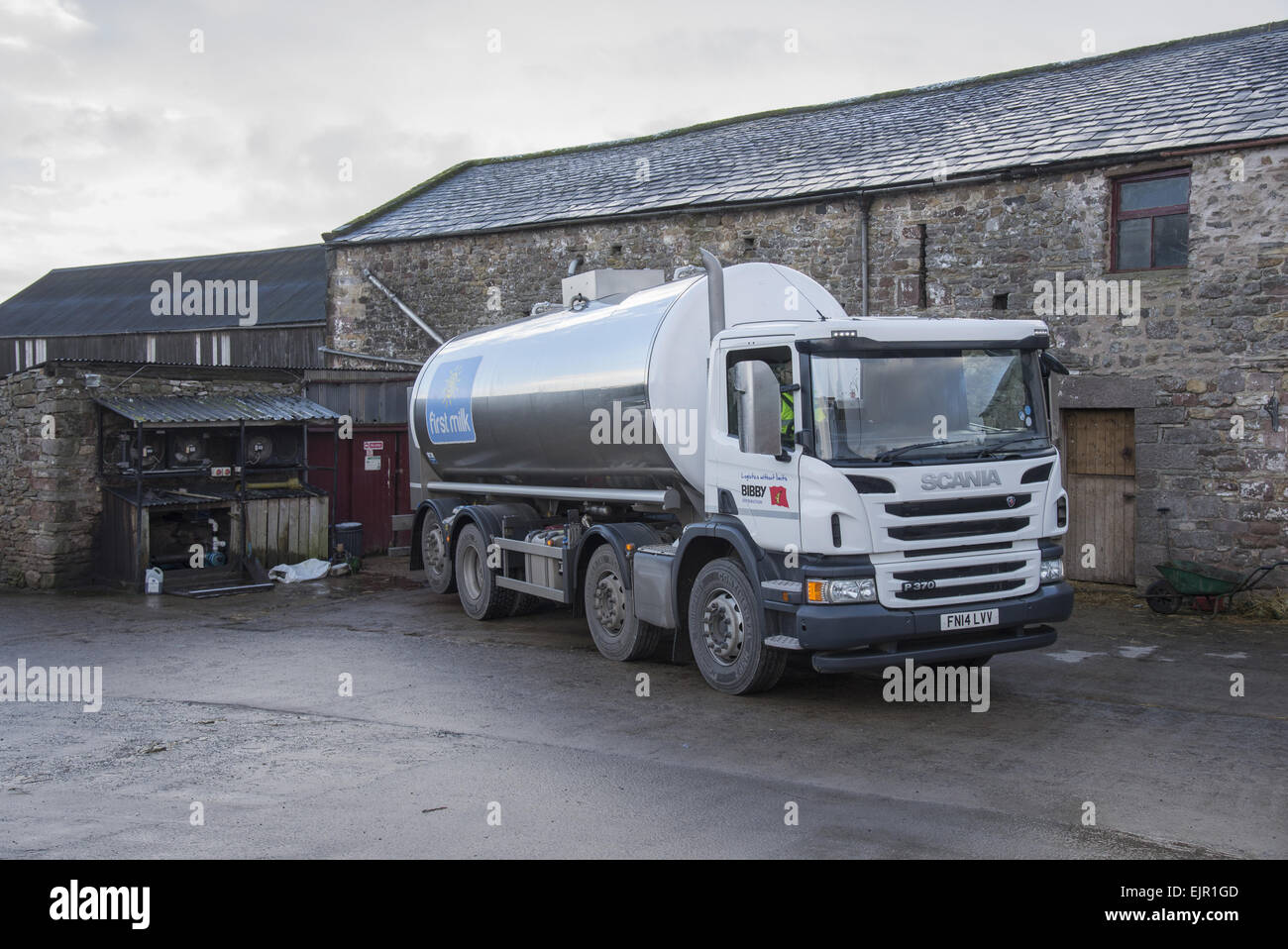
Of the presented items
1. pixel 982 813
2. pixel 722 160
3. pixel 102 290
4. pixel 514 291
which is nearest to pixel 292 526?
pixel 514 291

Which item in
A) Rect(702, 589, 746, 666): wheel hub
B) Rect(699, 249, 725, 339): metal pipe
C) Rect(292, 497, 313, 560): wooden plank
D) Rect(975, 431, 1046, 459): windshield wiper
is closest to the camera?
Rect(975, 431, 1046, 459): windshield wiper

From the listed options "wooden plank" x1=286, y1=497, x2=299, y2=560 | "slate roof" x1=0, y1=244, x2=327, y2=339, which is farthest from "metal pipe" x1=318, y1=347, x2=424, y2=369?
"slate roof" x1=0, y1=244, x2=327, y2=339

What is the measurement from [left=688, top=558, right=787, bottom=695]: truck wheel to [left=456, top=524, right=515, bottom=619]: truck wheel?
4063mm

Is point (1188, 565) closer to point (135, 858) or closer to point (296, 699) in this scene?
point (296, 699)

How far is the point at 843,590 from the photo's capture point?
26.1 ft

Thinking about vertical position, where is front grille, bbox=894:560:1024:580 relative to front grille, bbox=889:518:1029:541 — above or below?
below

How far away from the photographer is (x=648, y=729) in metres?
8.02

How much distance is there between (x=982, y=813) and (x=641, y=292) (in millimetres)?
5997

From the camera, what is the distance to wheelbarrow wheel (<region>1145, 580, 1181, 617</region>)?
12578 mm

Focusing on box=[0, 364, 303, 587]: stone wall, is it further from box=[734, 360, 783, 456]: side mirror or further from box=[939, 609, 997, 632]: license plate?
box=[939, 609, 997, 632]: license plate

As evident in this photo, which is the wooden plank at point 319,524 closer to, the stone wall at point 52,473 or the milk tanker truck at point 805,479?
the stone wall at point 52,473

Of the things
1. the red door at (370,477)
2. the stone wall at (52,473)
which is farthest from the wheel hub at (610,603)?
the stone wall at (52,473)

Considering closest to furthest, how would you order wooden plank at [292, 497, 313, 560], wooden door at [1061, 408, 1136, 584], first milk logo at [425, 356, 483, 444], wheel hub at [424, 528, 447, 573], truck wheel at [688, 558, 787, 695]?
1. truck wheel at [688, 558, 787, 695]
2. first milk logo at [425, 356, 483, 444]
3. wooden door at [1061, 408, 1136, 584]
4. wheel hub at [424, 528, 447, 573]
5. wooden plank at [292, 497, 313, 560]

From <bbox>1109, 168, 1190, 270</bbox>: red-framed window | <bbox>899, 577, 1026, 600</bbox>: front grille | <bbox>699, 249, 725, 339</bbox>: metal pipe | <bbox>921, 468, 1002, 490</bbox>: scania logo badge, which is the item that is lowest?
<bbox>899, 577, 1026, 600</bbox>: front grille
